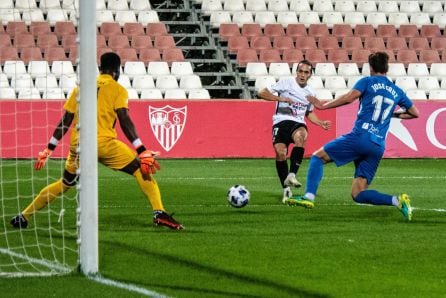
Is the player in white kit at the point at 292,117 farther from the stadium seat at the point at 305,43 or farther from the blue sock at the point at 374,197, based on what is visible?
the stadium seat at the point at 305,43

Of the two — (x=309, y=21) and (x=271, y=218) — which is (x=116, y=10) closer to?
(x=309, y=21)

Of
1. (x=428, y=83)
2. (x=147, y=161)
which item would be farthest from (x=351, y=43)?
(x=147, y=161)

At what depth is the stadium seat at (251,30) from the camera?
28281mm

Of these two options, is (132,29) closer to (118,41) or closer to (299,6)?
(118,41)

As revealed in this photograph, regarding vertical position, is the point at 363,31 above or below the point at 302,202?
above

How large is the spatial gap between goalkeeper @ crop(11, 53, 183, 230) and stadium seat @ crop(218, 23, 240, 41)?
1711 cm

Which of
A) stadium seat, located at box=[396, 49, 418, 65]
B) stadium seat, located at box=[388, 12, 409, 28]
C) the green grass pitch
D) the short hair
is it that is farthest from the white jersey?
stadium seat, located at box=[388, 12, 409, 28]

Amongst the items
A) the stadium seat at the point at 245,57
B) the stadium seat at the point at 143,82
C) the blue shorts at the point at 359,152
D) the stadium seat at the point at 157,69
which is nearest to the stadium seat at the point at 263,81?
the stadium seat at the point at 245,57

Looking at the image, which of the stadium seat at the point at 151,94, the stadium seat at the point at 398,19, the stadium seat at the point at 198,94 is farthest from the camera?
the stadium seat at the point at 398,19

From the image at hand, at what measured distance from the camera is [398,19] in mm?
30234

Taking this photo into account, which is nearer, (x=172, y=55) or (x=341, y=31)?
(x=172, y=55)

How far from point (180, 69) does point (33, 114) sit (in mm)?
4777

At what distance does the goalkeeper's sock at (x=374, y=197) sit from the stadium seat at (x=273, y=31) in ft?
53.8

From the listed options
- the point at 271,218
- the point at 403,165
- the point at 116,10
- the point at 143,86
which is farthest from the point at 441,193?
the point at 116,10
